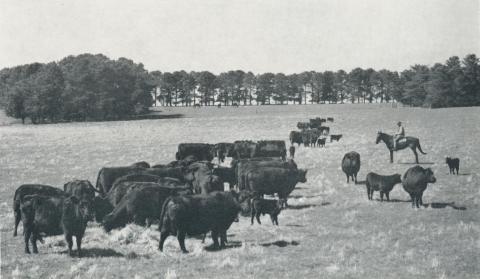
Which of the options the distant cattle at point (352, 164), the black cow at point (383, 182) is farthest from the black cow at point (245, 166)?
the black cow at point (383, 182)

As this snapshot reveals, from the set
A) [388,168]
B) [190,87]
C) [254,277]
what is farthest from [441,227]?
[190,87]

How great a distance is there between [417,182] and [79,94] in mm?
78260

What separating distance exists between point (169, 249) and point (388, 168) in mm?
16559

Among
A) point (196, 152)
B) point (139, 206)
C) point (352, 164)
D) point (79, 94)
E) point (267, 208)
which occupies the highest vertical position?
point (79, 94)

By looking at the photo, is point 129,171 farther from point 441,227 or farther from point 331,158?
point 331,158

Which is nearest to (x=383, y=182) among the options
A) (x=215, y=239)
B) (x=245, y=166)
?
(x=245, y=166)

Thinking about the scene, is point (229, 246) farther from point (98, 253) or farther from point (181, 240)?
→ point (98, 253)

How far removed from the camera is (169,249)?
12406 millimetres

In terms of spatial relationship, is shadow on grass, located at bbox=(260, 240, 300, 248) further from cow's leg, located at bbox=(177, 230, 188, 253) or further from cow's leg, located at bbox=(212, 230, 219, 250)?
cow's leg, located at bbox=(177, 230, 188, 253)

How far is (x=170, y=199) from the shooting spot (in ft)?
40.5

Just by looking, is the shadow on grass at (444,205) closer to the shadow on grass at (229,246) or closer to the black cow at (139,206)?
the shadow on grass at (229,246)

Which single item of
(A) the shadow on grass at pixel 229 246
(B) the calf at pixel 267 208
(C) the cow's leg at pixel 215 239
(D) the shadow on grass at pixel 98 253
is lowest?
(D) the shadow on grass at pixel 98 253

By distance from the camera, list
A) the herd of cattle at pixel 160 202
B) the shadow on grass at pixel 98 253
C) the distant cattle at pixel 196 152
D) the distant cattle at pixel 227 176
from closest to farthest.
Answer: the shadow on grass at pixel 98 253 < the herd of cattle at pixel 160 202 < the distant cattle at pixel 227 176 < the distant cattle at pixel 196 152

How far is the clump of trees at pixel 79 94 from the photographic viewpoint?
85188 mm
